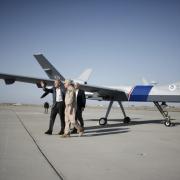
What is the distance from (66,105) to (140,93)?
657 centimetres

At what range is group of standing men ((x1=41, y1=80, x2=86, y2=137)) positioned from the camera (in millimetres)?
10125

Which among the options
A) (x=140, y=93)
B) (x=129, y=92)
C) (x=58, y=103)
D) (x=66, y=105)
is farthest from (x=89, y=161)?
(x=129, y=92)

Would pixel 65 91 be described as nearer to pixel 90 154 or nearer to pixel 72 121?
pixel 72 121

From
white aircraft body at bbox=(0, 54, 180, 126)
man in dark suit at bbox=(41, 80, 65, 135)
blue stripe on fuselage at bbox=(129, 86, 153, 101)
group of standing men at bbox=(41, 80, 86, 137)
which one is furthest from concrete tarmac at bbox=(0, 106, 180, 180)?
blue stripe on fuselage at bbox=(129, 86, 153, 101)

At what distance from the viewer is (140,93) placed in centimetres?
1573

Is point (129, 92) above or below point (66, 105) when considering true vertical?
below

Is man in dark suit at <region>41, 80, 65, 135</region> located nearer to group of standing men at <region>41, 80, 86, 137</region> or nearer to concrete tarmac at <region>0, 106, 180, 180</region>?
group of standing men at <region>41, 80, 86, 137</region>

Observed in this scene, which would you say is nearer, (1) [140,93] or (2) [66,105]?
(2) [66,105]

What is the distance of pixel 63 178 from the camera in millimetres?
4527

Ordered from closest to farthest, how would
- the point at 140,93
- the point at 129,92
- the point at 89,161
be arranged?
the point at 89,161
the point at 140,93
the point at 129,92

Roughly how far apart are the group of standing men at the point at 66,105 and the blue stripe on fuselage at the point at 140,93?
4845 millimetres

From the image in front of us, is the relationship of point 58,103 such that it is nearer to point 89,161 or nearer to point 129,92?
point 89,161

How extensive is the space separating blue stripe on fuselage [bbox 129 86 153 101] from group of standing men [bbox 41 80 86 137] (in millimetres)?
4845

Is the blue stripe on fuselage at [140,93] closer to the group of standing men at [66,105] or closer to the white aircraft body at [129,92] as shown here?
the white aircraft body at [129,92]
